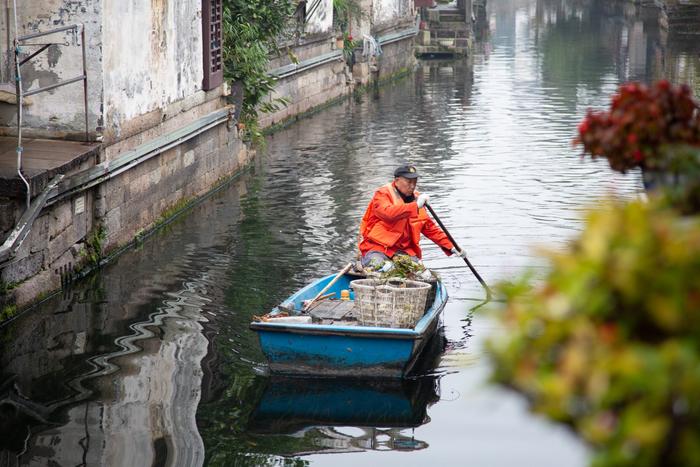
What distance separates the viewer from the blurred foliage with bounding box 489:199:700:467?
9.12ft

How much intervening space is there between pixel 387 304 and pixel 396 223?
5.69ft

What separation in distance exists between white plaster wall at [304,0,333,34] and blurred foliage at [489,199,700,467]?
2500cm

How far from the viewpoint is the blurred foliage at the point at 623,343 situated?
9.12ft

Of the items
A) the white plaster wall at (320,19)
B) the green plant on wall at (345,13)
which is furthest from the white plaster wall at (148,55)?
the green plant on wall at (345,13)

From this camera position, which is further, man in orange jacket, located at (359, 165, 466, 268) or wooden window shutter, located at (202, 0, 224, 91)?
wooden window shutter, located at (202, 0, 224, 91)

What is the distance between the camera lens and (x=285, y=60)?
85.6 ft

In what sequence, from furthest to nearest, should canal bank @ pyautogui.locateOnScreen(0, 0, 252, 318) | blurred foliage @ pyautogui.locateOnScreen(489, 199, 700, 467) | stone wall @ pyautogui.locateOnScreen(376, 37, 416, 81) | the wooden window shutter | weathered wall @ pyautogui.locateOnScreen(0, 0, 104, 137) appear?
stone wall @ pyautogui.locateOnScreen(376, 37, 416, 81) < the wooden window shutter < weathered wall @ pyautogui.locateOnScreen(0, 0, 104, 137) < canal bank @ pyautogui.locateOnScreen(0, 0, 252, 318) < blurred foliage @ pyautogui.locateOnScreen(489, 199, 700, 467)

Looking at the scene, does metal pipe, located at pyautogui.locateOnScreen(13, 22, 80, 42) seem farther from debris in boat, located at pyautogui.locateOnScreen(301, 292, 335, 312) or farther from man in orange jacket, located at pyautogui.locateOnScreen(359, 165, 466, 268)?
debris in boat, located at pyautogui.locateOnScreen(301, 292, 335, 312)

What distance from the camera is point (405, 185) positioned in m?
11.4

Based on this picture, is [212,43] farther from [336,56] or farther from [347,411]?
[336,56]

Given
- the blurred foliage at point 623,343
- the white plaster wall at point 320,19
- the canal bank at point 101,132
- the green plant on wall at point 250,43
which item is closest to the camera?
the blurred foliage at point 623,343

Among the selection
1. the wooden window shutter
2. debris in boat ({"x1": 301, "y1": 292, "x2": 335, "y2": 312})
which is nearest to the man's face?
debris in boat ({"x1": 301, "y1": 292, "x2": 335, "y2": 312})

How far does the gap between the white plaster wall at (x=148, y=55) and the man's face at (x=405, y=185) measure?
13.3 feet

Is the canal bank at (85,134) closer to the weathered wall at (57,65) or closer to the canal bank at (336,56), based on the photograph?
the weathered wall at (57,65)
